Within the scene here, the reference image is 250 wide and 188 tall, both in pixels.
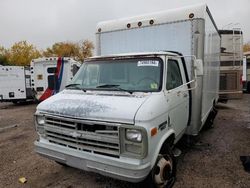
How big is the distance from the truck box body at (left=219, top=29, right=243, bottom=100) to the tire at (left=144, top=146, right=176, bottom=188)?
24.4 ft

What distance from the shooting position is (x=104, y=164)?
11.1ft

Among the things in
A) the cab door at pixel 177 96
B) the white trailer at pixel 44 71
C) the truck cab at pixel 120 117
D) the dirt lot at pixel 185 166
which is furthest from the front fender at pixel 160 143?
the white trailer at pixel 44 71

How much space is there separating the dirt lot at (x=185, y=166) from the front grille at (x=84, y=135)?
1.03m

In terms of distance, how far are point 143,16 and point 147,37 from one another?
56 centimetres

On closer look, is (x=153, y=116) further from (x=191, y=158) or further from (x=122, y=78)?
(x=191, y=158)

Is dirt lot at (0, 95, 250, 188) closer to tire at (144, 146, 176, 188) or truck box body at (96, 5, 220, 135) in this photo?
tire at (144, 146, 176, 188)

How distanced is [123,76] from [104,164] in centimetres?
156

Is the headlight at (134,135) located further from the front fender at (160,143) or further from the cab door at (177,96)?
the cab door at (177,96)

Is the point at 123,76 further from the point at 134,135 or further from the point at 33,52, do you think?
the point at 33,52

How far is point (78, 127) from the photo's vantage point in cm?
363

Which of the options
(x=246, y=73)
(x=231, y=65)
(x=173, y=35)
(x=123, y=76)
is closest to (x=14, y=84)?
(x=231, y=65)

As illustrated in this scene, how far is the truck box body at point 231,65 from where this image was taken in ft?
35.1

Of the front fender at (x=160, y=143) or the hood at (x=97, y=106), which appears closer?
the hood at (x=97, y=106)

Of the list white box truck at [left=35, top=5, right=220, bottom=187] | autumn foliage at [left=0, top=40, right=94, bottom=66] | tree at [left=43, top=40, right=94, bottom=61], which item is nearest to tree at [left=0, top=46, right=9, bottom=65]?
autumn foliage at [left=0, top=40, right=94, bottom=66]
